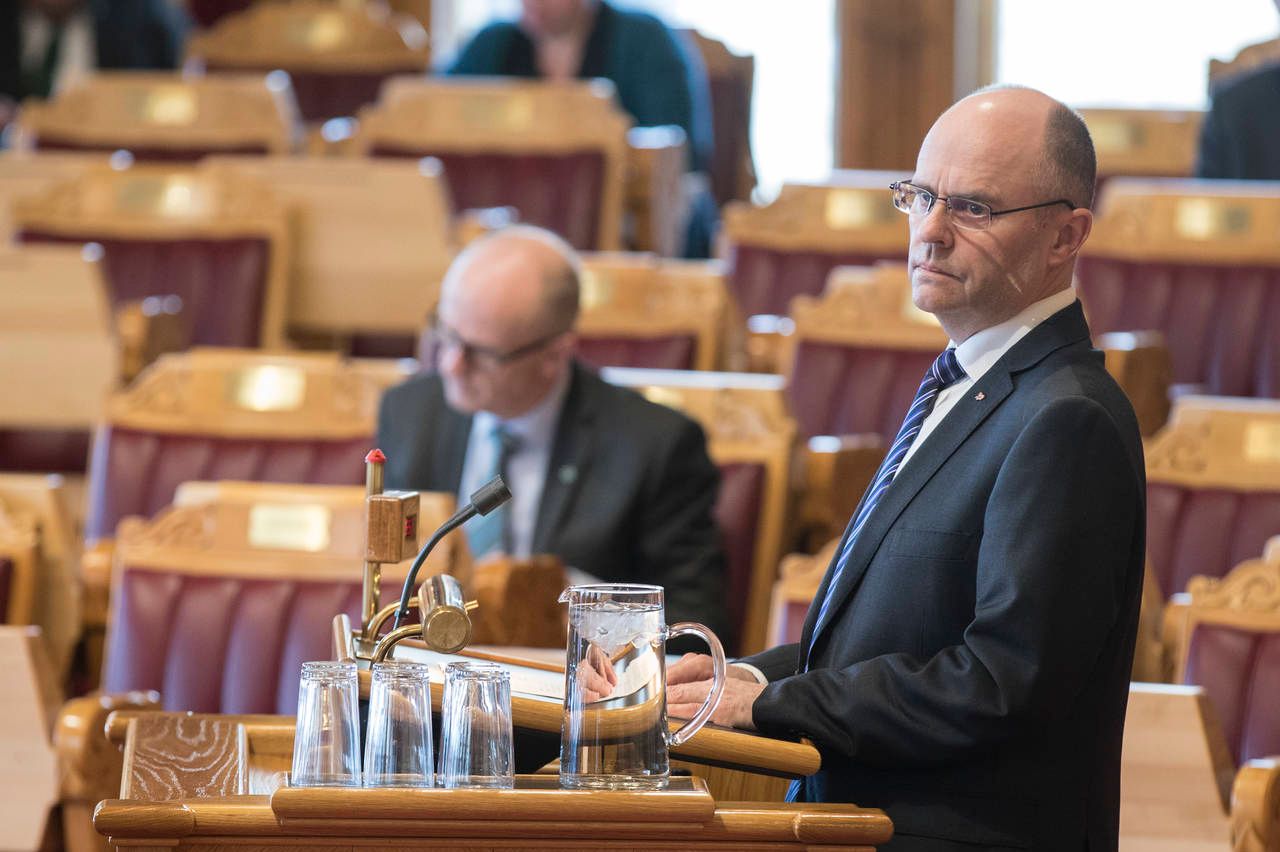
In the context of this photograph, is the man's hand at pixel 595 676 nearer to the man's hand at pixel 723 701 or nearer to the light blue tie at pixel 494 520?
the man's hand at pixel 723 701

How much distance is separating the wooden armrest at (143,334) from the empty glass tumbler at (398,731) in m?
2.30

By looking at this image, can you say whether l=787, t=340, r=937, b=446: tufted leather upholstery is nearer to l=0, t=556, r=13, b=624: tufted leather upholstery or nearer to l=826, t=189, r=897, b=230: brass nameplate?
l=826, t=189, r=897, b=230: brass nameplate

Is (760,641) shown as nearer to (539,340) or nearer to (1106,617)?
(539,340)

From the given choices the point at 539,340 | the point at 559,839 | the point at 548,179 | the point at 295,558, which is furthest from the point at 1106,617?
the point at 548,179

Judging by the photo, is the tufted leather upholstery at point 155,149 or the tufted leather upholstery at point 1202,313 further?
the tufted leather upholstery at point 155,149

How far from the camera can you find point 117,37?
17.7ft

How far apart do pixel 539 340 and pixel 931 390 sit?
48.8 inches

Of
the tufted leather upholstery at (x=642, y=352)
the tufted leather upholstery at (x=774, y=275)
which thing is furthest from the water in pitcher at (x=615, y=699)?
the tufted leather upholstery at (x=774, y=275)

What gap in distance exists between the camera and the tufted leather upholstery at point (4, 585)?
243 centimetres

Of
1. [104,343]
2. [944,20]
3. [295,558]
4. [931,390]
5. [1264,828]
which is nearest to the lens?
[931,390]

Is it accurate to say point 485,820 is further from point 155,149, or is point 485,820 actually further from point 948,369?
point 155,149

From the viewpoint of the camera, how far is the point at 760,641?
270cm

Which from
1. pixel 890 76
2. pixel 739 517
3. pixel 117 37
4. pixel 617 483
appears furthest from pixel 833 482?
pixel 117 37

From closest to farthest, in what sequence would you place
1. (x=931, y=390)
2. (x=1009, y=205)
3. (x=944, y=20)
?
(x=1009, y=205) < (x=931, y=390) < (x=944, y=20)
